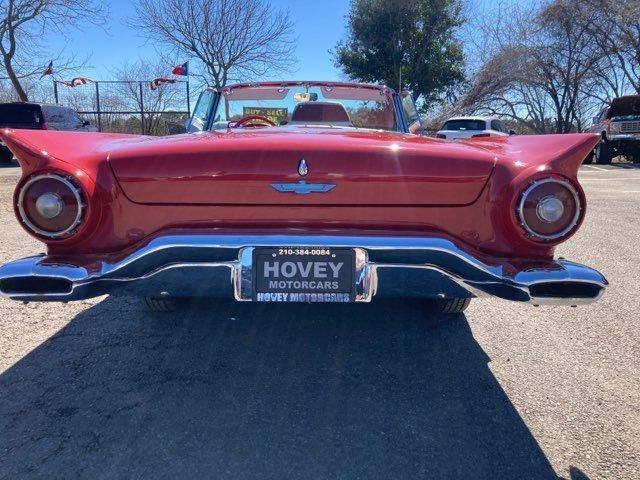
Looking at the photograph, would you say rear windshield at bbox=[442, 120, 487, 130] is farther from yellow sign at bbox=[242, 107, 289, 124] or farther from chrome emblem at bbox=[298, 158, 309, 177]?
chrome emblem at bbox=[298, 158, 309, 177]

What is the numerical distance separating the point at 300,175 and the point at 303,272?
0.39m

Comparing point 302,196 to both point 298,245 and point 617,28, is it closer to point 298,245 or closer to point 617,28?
point 298,245

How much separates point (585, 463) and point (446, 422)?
1.70 ft

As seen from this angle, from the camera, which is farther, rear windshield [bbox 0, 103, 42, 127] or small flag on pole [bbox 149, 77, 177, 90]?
small flag on pole [bbox 149, 77, 177, 90]

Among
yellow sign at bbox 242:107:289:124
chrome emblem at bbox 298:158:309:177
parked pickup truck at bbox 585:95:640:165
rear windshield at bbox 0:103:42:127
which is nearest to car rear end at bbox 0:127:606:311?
chrome emblem at bbox 298:158:309:177

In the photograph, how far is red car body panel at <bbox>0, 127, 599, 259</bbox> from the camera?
2.16m

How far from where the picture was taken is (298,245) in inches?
82.0

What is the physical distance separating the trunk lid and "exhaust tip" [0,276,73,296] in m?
0.44

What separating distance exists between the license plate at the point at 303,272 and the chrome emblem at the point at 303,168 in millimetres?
304

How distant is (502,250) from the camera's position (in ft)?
7.27

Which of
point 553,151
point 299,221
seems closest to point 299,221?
point 299,221

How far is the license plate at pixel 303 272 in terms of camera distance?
210cm

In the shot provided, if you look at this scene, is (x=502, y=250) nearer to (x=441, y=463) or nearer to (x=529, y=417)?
(x=529, y=417)

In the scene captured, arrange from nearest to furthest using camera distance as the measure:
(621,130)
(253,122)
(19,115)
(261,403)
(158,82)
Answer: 1. (261,403)
2. (253,122)
3. (19,115)
4. (621,130)
5. (158,82)
